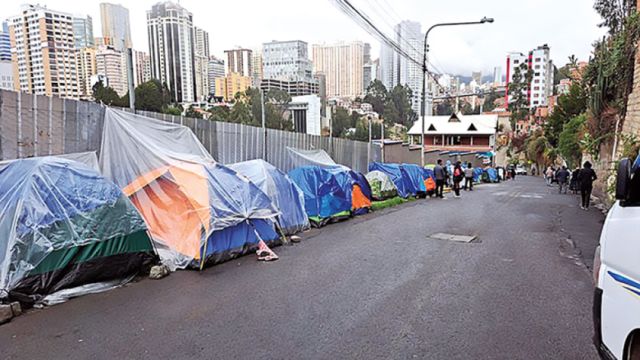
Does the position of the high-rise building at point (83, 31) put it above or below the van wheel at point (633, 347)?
above

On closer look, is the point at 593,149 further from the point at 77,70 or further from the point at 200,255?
the point at 77,70

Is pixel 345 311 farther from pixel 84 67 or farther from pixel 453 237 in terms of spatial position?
pixel 84 67

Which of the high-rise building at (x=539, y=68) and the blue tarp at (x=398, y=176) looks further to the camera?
the high-rise building at (x=539, y=68)

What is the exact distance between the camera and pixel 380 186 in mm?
15188

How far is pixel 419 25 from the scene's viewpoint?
22.7 metres

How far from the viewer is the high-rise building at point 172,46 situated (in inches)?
786

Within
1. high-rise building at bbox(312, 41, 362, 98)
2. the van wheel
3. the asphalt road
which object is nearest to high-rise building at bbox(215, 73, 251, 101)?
high-rise building at bbox(312, 41, 362, 98)

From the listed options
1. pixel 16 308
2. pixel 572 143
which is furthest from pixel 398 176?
pixel 572 143

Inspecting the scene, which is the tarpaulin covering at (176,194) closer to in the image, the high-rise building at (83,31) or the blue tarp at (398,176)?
the high-rise building at (83,31)

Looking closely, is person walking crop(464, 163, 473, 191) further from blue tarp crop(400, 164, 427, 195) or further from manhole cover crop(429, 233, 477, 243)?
manhole cover crop(429, 233, 477, 243)

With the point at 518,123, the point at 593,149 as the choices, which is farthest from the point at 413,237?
the point at 518,123

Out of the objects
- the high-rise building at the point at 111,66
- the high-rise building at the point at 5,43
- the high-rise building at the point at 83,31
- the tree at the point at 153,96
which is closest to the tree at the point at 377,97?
the tree at the point at 153,96

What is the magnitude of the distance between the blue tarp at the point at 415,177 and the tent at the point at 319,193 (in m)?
6.91

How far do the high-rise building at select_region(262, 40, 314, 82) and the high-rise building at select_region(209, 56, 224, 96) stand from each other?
24.9 feet
